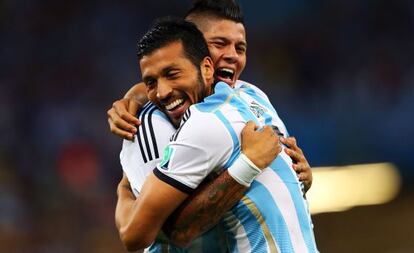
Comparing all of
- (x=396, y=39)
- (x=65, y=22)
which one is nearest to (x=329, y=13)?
(x=396, y=39)

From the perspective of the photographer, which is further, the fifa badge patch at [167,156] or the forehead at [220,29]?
the forehead at [220,29]

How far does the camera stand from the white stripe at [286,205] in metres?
2.44

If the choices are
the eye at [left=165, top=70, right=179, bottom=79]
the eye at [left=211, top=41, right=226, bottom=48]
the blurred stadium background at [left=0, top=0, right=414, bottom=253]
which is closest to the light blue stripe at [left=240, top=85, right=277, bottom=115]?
the eye at [left=211, top=41, right=226, bottom=48]

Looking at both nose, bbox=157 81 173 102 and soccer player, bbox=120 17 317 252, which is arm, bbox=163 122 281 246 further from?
nose, bbox=157 81 173 102

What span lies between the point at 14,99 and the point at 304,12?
A: 3072 millimetres

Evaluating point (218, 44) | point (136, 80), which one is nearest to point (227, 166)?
point (218, 44)

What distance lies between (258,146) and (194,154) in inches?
8.5

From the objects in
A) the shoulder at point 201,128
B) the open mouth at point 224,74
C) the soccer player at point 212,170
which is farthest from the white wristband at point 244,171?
the open mouth at point 224,74

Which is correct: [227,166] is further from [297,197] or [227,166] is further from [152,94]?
[152,94]

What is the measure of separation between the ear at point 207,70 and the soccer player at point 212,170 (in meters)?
0.06

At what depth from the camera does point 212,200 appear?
2.40 metres

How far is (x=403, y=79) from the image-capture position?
26.1 ft

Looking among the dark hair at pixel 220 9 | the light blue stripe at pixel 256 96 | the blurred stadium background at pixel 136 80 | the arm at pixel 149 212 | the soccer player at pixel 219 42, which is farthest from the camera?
the blurred stadium background at pixel 136 80

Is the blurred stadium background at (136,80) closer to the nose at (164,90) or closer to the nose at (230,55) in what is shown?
the nose at (230,55)
